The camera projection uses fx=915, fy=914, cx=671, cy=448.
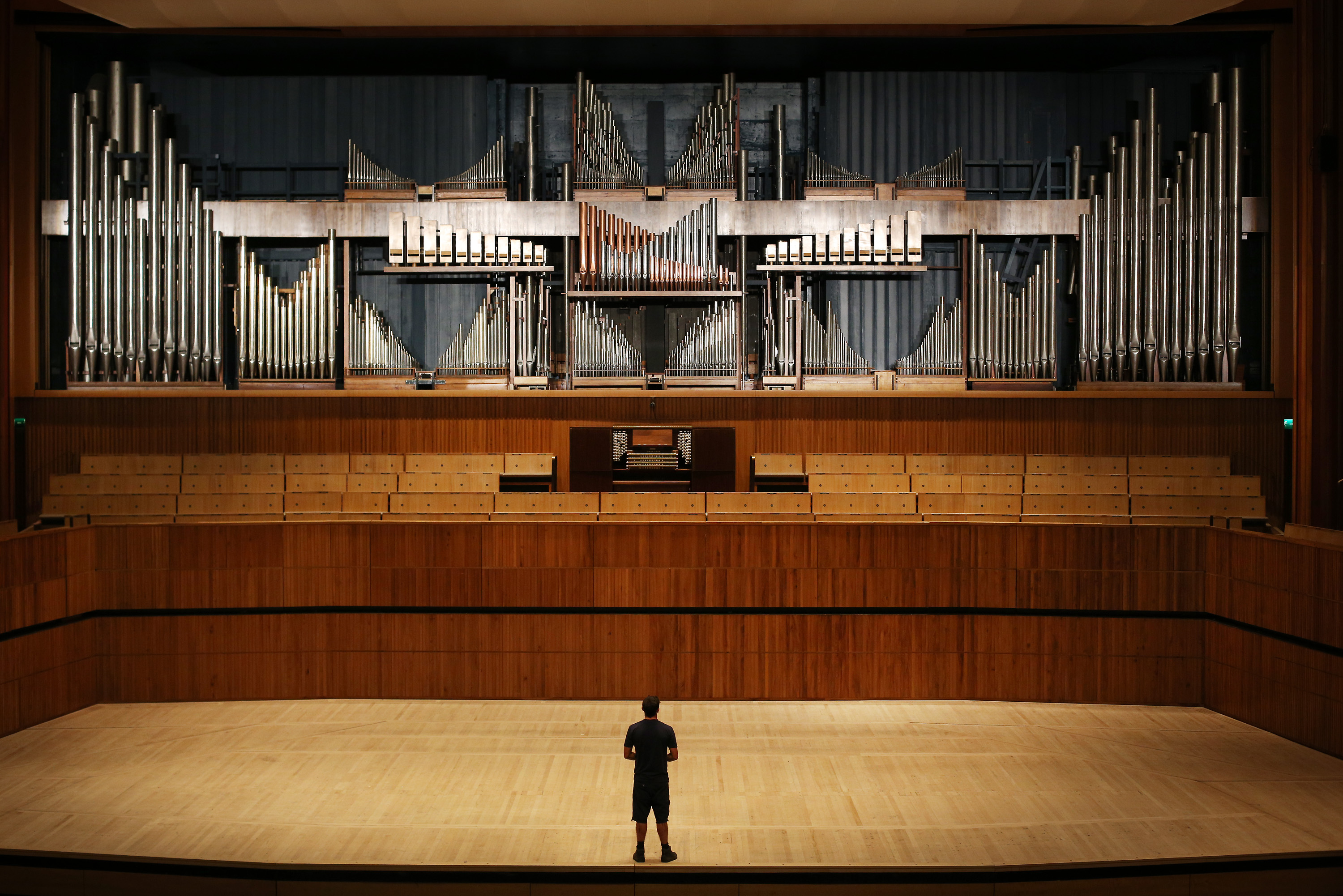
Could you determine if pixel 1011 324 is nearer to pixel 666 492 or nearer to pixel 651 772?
pixel 666 492

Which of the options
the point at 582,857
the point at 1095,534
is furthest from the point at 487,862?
the point at 1095,534

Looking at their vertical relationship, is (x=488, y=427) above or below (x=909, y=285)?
below

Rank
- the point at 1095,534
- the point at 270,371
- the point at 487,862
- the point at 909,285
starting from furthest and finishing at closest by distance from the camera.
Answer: the point at 909,285, the point at 270,371, the point at 1095,534, the point at 487,862

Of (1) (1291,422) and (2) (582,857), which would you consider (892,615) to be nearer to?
(2) (582,857)

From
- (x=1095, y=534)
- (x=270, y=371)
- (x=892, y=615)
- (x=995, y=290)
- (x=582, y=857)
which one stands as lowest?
(x=582, y=857)

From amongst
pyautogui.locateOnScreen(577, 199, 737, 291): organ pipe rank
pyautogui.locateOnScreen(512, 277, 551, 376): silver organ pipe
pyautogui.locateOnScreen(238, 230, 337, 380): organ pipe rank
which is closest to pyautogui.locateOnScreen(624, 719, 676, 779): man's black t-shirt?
pyautogui.locateOnScreen(512, 277, 551, 376): silver organ pipe

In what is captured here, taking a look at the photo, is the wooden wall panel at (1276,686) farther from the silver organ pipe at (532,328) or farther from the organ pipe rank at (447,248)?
the organ pipe rank at (447,248)

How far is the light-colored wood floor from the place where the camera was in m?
3.22

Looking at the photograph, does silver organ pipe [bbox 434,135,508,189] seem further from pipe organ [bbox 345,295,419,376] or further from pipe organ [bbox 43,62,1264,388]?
pipe organ [bbox 345,295,419,376]

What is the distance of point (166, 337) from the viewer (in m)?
6.38

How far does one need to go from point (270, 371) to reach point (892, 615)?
4.47m

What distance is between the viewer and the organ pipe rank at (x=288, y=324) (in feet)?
20.9

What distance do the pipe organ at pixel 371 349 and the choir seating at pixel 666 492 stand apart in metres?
0.71

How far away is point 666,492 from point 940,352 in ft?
7.71
